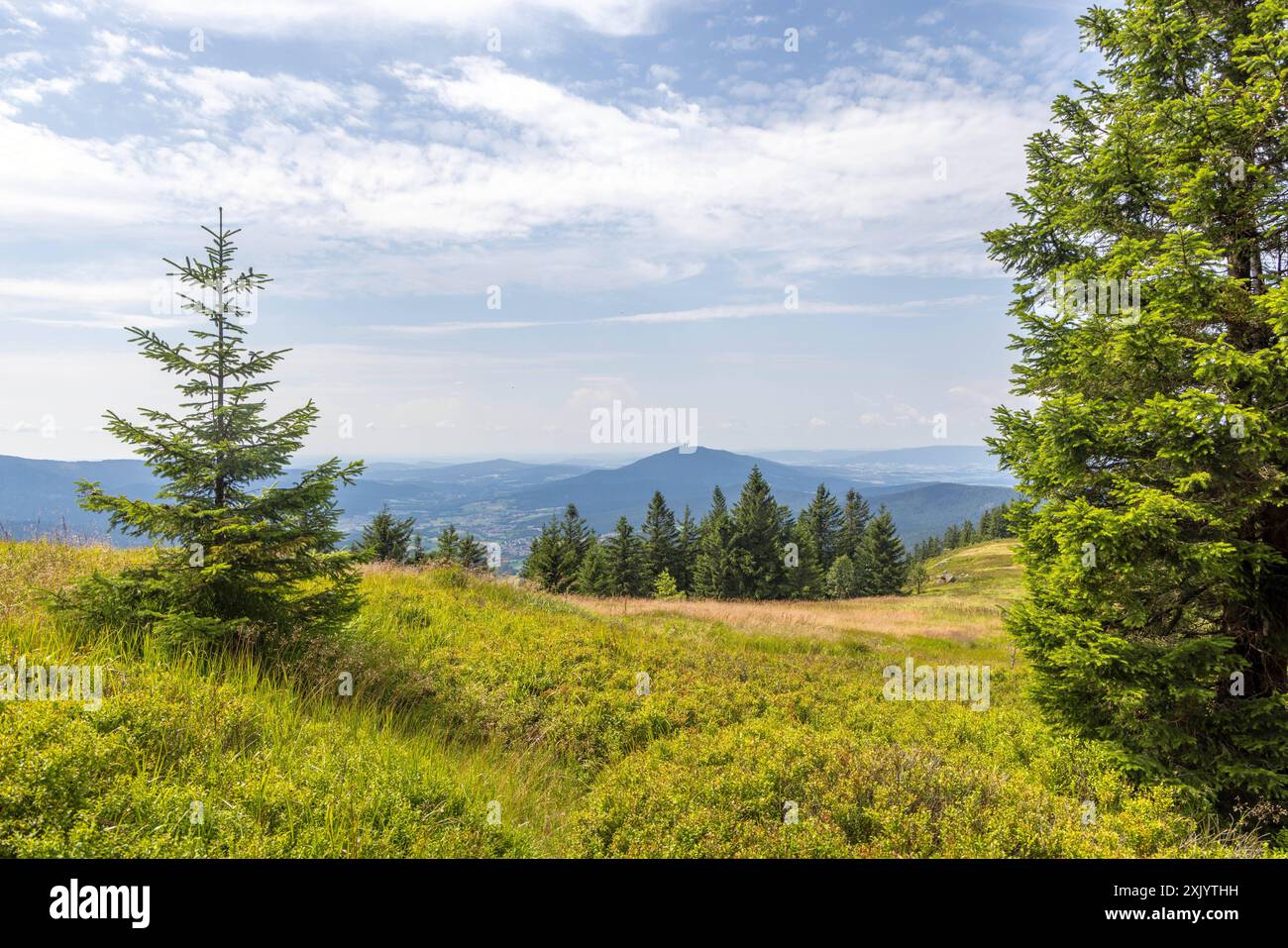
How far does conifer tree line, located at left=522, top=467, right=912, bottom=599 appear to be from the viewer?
47812mm

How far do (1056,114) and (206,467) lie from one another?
12.6m

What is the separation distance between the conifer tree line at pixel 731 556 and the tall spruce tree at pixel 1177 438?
95.2ft

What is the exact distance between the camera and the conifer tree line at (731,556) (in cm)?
4781

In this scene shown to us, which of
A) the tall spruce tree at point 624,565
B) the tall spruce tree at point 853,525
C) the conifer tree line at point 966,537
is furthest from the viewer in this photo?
the conifer tree line at point 966,537

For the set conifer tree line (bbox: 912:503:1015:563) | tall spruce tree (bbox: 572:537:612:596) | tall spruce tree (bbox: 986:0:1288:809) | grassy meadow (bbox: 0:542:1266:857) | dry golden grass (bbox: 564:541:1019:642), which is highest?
tall spruce tree (bbox: 986:0:1288:809)

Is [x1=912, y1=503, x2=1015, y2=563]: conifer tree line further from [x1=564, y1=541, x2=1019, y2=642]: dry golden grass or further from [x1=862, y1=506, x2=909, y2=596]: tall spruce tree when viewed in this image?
[x1=564, y1=541, x2=1019, y2=642]: dry golden grass

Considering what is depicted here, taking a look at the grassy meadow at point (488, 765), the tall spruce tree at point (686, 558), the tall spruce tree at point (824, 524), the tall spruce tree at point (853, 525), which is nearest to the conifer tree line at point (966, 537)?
the tall spruce tree at point (853, 525)

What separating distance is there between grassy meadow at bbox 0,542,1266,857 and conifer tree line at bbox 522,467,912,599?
27473mm

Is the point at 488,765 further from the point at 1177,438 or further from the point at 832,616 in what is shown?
the point at 832,616

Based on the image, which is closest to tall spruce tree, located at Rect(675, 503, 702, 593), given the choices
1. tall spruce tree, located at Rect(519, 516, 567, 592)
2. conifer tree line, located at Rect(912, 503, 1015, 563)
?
tall spruce tree, located at Rect(519, 516, 567, 592)

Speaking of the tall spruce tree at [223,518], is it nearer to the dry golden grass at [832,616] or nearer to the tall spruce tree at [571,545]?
the dry golden grass at [832,616]

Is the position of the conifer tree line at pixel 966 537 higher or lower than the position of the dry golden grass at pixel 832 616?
lower

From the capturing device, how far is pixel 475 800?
430 centimetres
